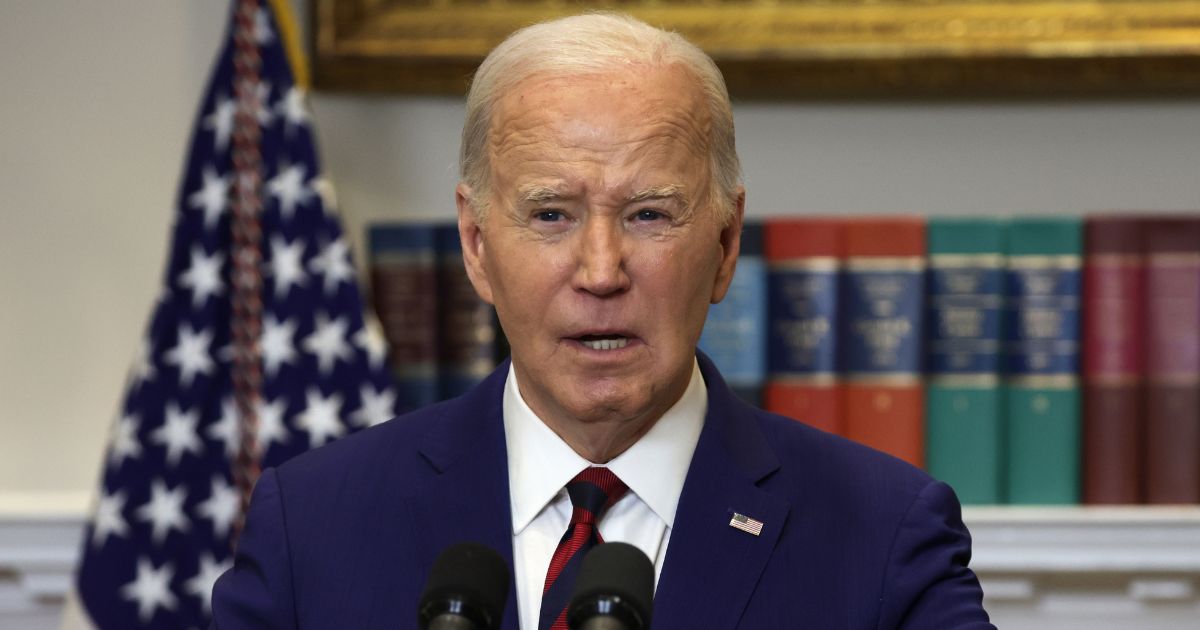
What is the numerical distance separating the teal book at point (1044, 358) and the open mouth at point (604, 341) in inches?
57.7

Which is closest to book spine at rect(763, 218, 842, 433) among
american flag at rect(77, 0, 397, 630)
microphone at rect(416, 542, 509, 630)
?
american flag at rect(77, 0, 397, 630)

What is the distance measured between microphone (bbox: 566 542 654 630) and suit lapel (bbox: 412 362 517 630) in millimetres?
612

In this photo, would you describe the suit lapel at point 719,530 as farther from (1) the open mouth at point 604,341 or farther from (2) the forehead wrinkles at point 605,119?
(2) the forehead wrinkles at point 605,119

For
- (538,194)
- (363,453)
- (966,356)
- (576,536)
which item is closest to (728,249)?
(538,194)

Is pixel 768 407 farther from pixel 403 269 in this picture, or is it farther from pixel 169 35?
pixel 169 35

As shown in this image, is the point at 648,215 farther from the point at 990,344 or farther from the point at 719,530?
the point at 990,344

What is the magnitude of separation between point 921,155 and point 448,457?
5.84ft

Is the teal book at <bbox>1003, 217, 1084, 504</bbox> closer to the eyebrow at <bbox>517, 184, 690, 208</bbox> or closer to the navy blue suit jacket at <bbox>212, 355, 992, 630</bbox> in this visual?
the navy blue suit jacket at <bbox>212, 355, 992, 630</bbox>

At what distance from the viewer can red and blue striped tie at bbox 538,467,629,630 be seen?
1.72 metres

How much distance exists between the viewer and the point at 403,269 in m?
3.03

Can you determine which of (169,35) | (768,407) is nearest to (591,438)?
(768,407)

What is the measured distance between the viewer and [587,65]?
1.74m

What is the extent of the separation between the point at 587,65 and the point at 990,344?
4.90 feet

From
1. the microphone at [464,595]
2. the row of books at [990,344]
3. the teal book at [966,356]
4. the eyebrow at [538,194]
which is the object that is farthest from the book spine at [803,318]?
the microphone at [464,595]
